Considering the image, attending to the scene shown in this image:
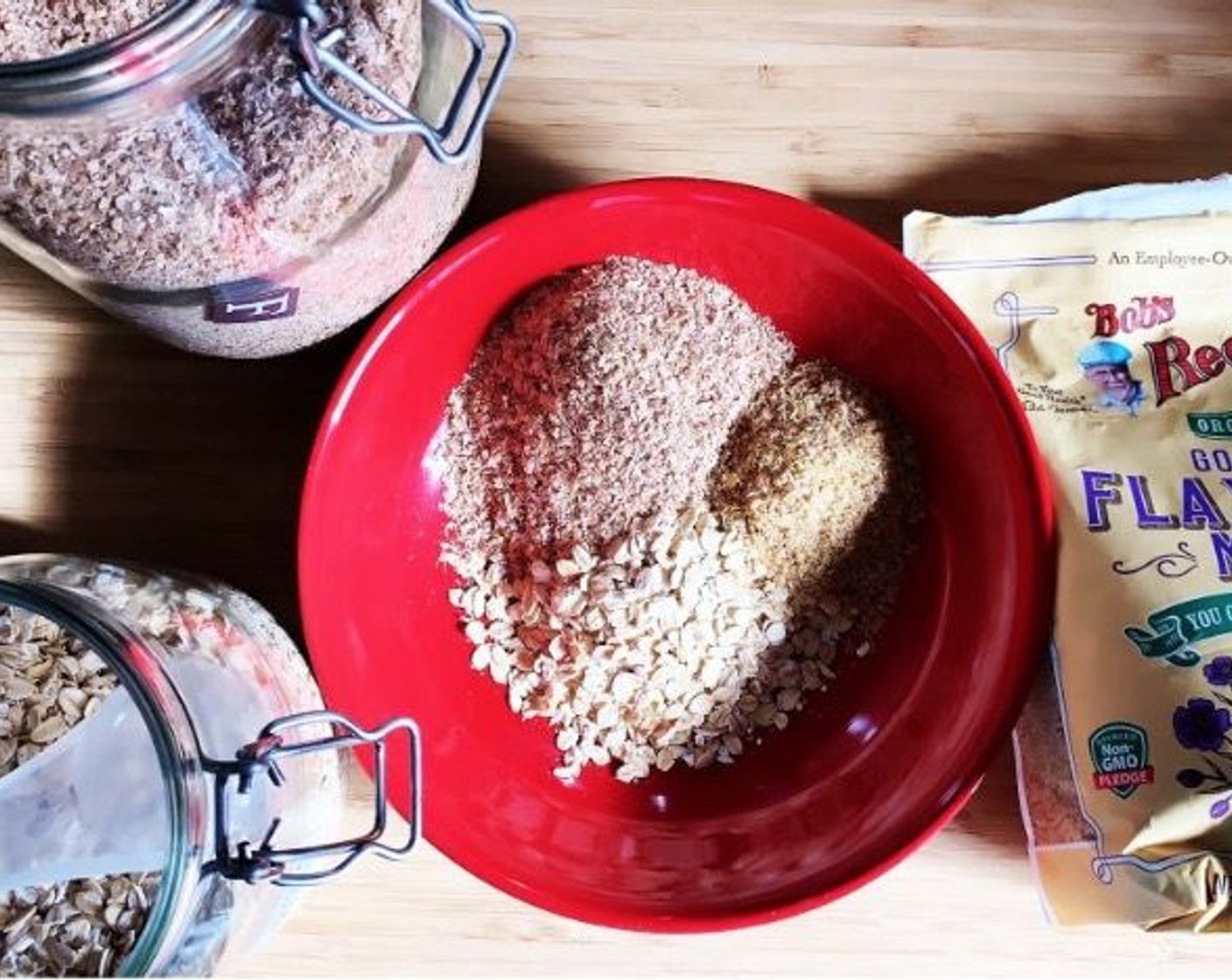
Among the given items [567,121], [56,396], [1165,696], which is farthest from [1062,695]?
[56,396]

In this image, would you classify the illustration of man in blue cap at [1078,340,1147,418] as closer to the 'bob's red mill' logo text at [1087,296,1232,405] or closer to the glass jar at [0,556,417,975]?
the 'bob's red mill' logo text at [1087,296,1232,405]

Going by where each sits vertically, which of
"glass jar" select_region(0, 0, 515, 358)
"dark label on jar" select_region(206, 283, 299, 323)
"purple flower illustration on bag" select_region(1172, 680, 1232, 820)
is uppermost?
"glass jar" select_region(0, 0, 515, 358)

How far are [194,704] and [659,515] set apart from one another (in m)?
0.30

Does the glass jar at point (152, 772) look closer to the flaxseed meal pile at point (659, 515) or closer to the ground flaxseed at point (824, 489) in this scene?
the flaxseed meal pile at point (659, 515)

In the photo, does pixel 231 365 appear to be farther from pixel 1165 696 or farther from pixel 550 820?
pixel 1165 696

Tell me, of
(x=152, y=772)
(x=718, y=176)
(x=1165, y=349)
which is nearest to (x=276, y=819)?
(x=152, y=772)

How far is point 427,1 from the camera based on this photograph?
28.8 inches

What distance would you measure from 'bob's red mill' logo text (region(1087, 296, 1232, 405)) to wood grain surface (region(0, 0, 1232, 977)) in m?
0.10

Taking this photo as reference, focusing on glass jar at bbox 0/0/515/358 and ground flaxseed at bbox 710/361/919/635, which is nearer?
glass jar at bbox 0/0/515/358

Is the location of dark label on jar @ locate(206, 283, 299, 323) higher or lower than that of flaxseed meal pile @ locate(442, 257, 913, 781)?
higher

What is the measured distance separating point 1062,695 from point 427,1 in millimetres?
521

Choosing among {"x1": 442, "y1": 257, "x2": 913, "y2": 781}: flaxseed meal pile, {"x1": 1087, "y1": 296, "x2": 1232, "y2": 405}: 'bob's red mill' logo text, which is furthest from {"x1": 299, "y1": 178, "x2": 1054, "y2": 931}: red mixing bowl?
{"x1": 1087, "y1": 296, "x2": 1232, "y2": 405}: 'bob's red mill' logo text

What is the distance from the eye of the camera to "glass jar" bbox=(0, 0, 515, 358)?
621 millimetres

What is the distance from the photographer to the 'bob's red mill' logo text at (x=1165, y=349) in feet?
2.97
